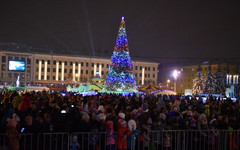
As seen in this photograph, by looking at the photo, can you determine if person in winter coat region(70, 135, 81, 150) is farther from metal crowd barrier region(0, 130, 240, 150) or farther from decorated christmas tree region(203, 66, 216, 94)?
decorated christmas tree region(203, 66, 216, 94)

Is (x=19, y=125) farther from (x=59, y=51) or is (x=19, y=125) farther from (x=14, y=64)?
(x=59, y=51)

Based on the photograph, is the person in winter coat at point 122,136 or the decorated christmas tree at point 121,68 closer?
the person in winter coat at point 122,136

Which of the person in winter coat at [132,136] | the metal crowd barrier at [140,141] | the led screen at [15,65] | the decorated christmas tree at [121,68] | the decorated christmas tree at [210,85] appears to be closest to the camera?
the metal crowd barrier at [140,141]

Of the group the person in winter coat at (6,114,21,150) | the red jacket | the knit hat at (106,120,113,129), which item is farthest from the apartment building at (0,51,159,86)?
the person in winter coat at (6,114,21,150)

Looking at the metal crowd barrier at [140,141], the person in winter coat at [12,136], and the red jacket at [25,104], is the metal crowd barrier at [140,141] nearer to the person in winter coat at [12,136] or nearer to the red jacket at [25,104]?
the person in winter coat at [12,136]

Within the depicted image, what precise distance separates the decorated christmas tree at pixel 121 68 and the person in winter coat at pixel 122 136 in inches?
1073

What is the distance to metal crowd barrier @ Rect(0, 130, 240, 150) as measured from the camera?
343 inches

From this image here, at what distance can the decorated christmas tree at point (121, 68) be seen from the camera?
3631cm

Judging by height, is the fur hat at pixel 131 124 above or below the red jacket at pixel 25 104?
below

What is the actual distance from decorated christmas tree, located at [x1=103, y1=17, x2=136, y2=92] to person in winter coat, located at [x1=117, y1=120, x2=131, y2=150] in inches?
1073

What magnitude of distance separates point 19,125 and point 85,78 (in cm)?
8975

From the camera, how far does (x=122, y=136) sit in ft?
30.1

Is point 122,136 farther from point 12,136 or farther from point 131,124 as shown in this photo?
point 12,136

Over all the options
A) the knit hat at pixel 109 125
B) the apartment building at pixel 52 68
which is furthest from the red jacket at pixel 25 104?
the apartment building at pixel 52 68
